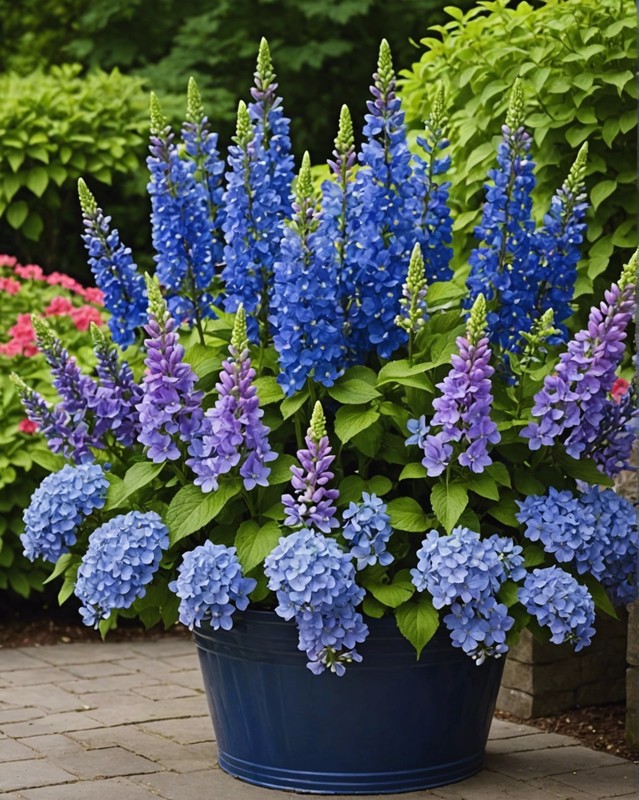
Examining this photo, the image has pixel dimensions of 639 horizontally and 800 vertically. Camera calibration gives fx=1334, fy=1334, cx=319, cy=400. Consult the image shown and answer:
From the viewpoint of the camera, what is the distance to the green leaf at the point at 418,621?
3.08 m

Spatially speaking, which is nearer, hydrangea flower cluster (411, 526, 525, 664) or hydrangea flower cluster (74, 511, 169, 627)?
hydrangea flower cluster (411, 526, 525, 664)

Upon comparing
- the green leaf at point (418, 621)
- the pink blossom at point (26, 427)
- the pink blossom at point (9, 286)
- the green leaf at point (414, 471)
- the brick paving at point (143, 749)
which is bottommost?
the brick paving at point (143, 749)

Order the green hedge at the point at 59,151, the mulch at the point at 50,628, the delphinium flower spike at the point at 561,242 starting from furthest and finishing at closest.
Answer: the green hedge at the point at 59,151 → the mulch at the point at 50,628 → the delphinium flower spike at the point at 561,242

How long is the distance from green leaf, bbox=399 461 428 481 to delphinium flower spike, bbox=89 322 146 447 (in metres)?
0.79

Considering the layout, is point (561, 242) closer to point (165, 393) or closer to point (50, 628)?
point (165, 393)

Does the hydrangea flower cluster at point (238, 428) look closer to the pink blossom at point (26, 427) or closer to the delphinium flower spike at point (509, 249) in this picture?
the delphinium flower spike at point (509, 249)

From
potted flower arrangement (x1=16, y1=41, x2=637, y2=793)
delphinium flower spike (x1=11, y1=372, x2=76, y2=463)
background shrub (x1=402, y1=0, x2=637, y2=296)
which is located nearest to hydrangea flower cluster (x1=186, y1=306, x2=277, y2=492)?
potted flower arrangement (x1=16, y1=41, x2=637, y2=793)

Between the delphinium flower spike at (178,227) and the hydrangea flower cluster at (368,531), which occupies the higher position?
the delphinium flower spike at (178,227)

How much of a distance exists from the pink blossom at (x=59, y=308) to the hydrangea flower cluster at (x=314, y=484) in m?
2.73

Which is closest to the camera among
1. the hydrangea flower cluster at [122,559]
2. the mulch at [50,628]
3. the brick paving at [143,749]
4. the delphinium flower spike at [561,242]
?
the hydrangea flower cluster at [122,559]

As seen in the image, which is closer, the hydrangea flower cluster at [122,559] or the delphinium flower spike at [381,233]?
the hydrangea flower cluster at [122,559]

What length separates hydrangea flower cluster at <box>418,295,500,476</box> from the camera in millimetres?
3037

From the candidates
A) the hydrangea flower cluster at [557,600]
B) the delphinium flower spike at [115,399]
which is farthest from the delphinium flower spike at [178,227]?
the hydrangea flower cluster at [557,600]

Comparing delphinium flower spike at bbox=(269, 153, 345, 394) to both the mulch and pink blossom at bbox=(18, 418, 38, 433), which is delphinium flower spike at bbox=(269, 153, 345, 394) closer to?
pink blossom at bbox=(18, 418, 38, 433)
